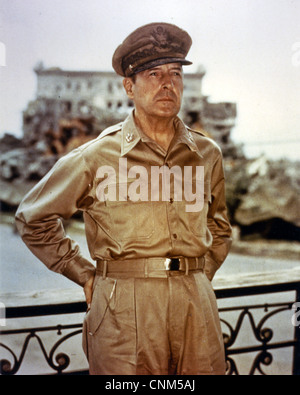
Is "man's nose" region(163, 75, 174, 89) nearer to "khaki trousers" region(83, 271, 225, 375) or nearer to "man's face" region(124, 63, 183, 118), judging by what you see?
"man's face" region(124, 63, 183, 118)

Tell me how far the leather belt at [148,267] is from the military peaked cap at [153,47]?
2.70ft

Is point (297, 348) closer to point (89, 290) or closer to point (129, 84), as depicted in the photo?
point (89, 290)

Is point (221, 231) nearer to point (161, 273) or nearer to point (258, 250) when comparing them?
point (161, 273)

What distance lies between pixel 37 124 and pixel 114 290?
4.29 m

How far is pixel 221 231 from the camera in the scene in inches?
81.4

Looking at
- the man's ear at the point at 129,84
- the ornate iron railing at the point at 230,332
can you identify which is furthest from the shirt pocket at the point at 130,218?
the ornate iron railing at the point at 230,332

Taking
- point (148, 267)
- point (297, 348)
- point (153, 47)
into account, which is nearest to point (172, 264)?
point (148, 267)

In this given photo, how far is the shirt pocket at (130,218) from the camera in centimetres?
164

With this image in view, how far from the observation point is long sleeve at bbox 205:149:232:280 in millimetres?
1986

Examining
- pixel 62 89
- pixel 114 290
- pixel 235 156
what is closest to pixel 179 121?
pixel 114 290

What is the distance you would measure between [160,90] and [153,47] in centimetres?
21

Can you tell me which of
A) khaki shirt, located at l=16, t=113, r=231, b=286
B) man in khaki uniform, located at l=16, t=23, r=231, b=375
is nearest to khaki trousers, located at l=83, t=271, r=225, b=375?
man in khaki uniform, located at l=16, t=23, r=231, b=375

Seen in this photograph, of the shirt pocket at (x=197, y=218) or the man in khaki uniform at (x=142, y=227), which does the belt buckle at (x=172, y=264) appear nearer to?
the man in khaki uniform at (x=142, y=227)

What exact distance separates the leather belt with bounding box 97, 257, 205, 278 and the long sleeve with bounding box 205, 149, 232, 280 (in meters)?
0.35
